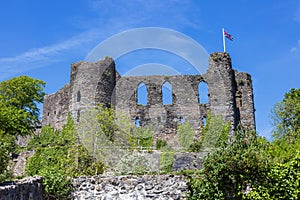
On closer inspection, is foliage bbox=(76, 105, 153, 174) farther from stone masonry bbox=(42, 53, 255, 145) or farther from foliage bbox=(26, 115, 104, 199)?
stone masonry bbox=(42, 53, 255, 145)

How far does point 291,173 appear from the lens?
13.2 m

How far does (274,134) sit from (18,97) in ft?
74.7

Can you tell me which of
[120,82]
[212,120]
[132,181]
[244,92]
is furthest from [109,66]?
[132,181]

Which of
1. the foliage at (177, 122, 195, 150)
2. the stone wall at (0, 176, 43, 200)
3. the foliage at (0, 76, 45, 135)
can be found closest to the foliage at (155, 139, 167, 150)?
the foliage at (177, 122, 195, 150)

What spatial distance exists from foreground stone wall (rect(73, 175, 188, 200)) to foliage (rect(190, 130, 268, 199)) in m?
0.60

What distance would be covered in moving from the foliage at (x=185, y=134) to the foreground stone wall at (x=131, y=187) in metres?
14.4

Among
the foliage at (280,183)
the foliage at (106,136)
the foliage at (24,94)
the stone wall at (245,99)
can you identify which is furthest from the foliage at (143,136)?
the foliage at (280,183)

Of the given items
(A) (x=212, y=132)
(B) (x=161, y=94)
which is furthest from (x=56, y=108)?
(A) (x=212, y=132)

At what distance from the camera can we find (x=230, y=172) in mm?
13664

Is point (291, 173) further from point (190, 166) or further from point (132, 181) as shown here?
point (190, 166)

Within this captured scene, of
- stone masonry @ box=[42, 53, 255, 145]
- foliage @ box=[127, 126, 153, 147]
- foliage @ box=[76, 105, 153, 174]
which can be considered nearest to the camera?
foliage @ box=[76, 105, 153, 174]

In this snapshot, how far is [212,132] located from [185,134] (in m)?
2.23

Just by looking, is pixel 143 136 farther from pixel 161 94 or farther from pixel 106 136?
pixel 106 136

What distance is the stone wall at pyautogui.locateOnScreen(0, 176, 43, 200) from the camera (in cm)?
874
